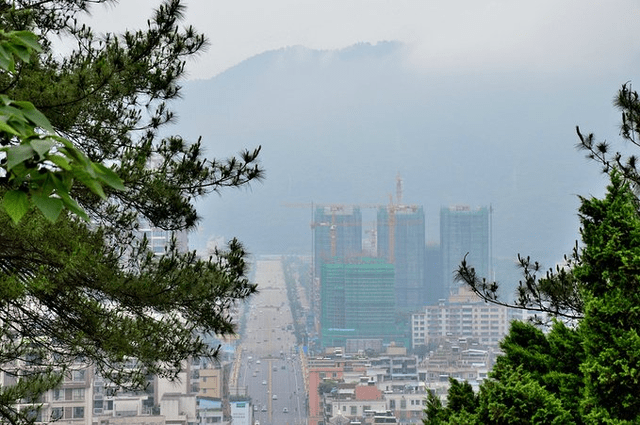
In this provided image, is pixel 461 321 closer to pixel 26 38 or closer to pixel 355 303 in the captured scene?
pixel 355 303

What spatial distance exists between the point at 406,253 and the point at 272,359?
28.1 feet

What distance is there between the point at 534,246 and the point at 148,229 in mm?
29182

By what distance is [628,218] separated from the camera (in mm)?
1767

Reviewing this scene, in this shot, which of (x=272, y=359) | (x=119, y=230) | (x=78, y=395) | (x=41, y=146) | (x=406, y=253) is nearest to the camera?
(x=41, y=146)

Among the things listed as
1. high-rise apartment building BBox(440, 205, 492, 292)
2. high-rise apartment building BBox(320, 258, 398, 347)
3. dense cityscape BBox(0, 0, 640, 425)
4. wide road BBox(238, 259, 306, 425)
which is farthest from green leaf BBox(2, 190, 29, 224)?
high-rise apartment building BBox(440, 205, 492, 292)

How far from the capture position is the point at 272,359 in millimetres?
23625

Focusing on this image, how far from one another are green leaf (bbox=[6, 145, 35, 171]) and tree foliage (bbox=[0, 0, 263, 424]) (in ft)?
7.58

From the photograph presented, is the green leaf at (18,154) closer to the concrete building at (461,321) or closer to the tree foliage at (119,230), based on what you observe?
the tree foliage at (119,230)

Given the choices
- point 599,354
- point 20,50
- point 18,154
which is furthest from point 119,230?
point 18,154

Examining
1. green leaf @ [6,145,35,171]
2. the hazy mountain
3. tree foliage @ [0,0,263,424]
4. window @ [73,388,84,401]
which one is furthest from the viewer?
the hazy mountain

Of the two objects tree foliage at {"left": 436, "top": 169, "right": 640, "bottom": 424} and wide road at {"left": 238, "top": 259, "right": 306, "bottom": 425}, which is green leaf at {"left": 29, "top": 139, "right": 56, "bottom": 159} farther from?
wide road at {"left": 238, "top": 259, "right": 306, "bottom": 425}

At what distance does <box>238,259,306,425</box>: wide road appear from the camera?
19.3 m

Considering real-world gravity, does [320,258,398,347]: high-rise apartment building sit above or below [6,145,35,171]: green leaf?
above

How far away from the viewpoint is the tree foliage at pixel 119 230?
3.21m
